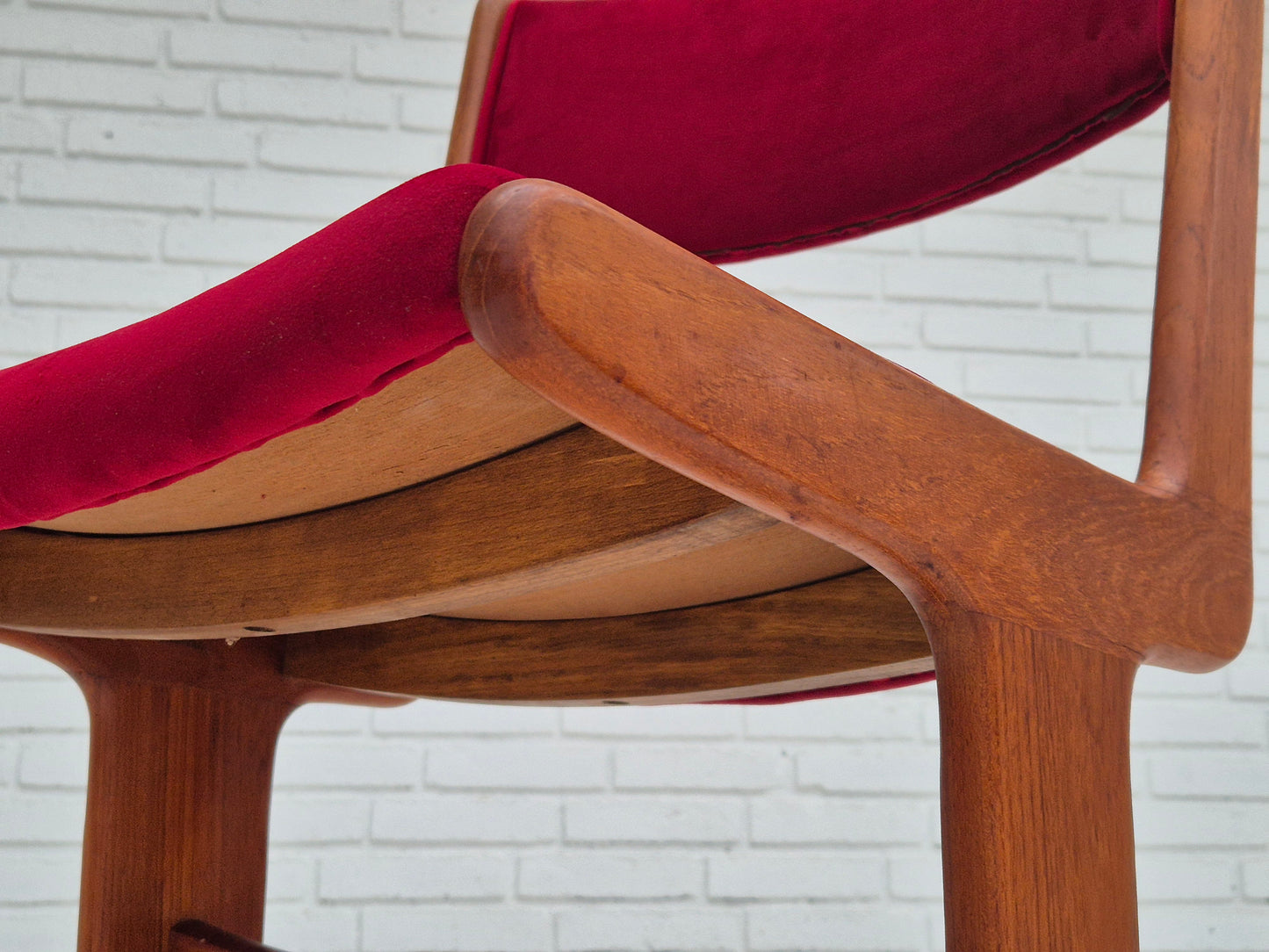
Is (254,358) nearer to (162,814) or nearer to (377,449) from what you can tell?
(377,449)

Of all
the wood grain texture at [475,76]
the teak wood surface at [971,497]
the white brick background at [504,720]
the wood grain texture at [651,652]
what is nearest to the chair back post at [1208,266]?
the teak wood surface at [971,497]

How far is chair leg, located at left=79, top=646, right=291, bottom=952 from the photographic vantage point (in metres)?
0.58

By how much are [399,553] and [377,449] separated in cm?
5

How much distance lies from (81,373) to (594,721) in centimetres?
122

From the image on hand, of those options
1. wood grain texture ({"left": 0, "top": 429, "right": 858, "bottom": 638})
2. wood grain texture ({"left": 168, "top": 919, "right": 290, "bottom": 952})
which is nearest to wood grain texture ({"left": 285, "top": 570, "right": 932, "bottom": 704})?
wood grain texture ({"left": 0, "top": 429, "right": 858, "bottom": 638})

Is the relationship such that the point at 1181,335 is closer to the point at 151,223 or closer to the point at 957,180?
the point at 957,180

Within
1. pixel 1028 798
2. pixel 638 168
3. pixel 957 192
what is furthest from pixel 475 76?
pixel 1028 798

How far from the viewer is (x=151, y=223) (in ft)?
4.91

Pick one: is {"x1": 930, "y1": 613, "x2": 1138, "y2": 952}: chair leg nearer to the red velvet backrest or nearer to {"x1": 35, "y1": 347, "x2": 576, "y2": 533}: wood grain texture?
{"x1": 35, "y1": 347, "x2": 576, "y2": 533}: wood grain texture

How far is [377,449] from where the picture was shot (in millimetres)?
320

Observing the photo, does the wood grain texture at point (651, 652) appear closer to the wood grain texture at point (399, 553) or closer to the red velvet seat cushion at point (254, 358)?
the wood grain texture at point (399, 553)

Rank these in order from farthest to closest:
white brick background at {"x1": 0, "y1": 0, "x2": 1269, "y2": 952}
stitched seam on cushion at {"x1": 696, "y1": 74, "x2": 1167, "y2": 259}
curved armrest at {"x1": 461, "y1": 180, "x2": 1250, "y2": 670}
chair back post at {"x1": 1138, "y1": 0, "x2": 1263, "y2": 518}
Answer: white brick background at {"x1": 0, "y1": 0, "x2": 1269, "y2": 952}, stitched seam on cushion at {"x1": 696, "y1": 74, "x2": 1167, "y2": 259}, chair back post at {"x1": 1138, "y1": 0, "x2": 1263, "y2": 518}, curved armrest at {"x1": 461, "y1": 180, "x2": 1250, "y2": 670}

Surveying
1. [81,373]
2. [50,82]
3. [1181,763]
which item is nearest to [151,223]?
[50,82]

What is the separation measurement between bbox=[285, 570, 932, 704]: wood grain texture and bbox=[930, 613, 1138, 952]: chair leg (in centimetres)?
13
